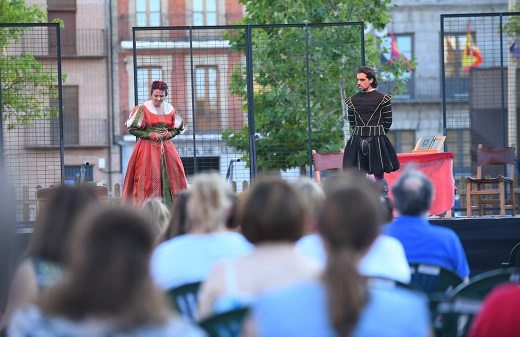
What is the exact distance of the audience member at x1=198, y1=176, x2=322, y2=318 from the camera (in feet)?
10.7

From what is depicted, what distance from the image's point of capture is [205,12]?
30797 millimetres

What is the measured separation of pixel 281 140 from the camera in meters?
17.1

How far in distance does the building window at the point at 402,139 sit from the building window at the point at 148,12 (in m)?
8.02

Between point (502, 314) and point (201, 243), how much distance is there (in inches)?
55.7

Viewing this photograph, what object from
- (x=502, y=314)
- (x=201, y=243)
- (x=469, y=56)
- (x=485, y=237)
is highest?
(x=469, y=56)

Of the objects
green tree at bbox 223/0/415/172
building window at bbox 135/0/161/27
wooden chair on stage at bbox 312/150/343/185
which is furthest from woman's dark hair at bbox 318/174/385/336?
building window at bbox 135/0/161/27

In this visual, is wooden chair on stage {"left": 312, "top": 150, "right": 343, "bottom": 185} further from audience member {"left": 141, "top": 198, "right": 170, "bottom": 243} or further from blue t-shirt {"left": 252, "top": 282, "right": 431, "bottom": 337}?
blue t-shirt {"left": 252, "top": 282, "right": 431, "bottom": 337}

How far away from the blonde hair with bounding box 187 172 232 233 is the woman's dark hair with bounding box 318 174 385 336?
807 millimetres

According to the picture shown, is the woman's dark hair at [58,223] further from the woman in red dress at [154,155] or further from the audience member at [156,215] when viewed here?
the woman in red dress at [154,155]

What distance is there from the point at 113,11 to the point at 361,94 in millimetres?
21740

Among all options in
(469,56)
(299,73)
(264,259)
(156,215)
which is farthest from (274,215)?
(469,56)

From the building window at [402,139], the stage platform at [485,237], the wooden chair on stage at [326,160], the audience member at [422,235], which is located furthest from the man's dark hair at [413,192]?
the building window at [402,139]

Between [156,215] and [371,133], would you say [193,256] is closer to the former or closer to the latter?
[156,215]

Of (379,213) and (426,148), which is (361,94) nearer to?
(426,148)
